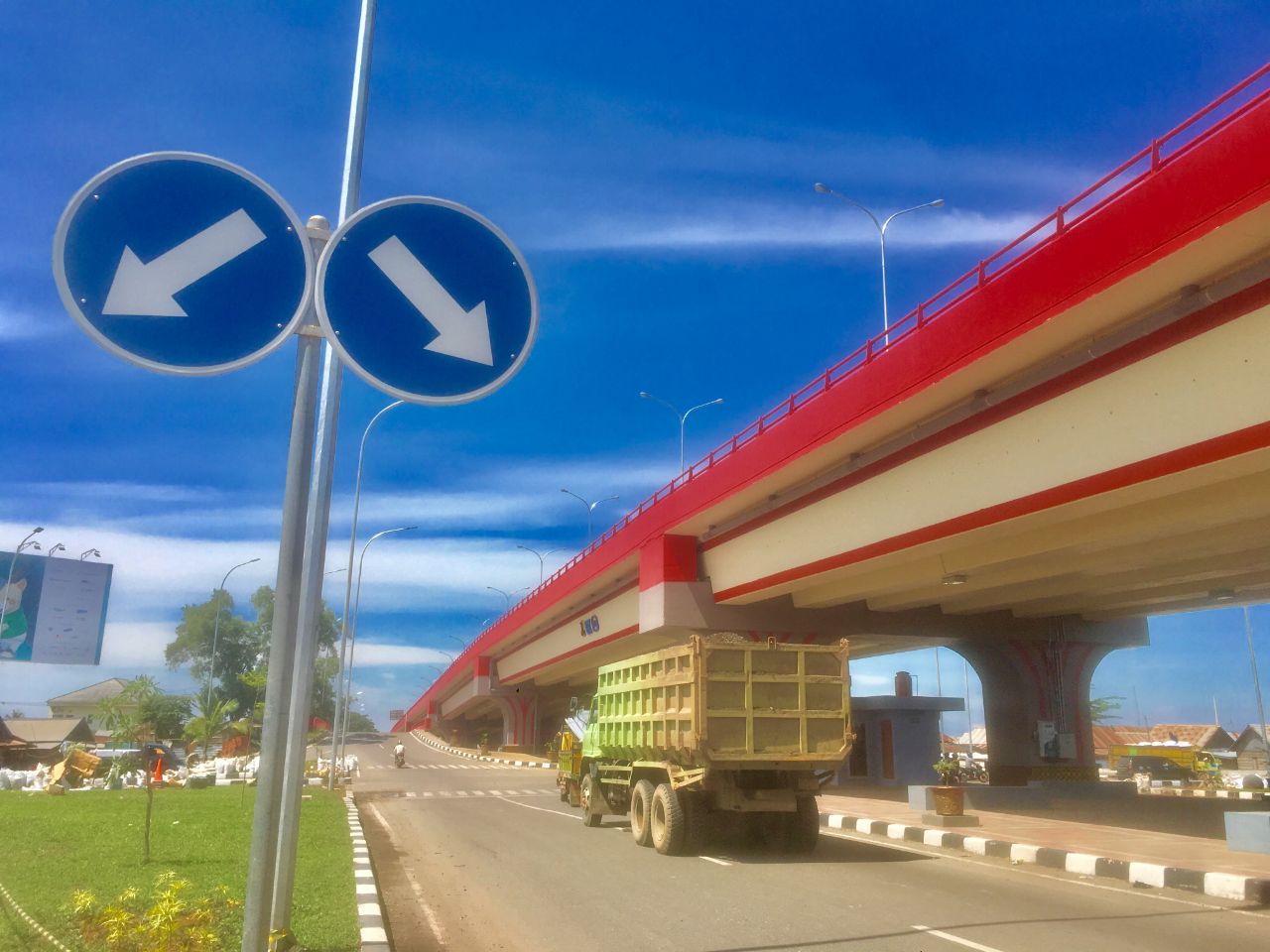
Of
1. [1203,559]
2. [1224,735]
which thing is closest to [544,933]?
[1203,559]

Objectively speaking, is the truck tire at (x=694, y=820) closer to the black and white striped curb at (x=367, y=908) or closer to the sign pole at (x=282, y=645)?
the black and white striped curb at (x=367, y=908)

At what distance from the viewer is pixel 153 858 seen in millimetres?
10398

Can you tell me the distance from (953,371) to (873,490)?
13.1ft

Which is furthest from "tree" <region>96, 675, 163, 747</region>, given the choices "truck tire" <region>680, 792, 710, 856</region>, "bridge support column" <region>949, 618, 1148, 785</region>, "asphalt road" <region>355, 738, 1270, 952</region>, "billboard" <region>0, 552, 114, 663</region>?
"billboard" <region>0, 552, 114, 663</region>

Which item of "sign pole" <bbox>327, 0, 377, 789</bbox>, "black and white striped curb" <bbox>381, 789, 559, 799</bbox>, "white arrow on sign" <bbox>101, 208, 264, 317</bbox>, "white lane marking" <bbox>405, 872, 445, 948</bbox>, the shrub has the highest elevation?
"sign pole" <bbox>327, 0, 377, 789</bbox>

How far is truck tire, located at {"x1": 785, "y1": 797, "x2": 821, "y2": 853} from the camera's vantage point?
12500 mm

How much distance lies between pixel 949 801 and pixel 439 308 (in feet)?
52.6

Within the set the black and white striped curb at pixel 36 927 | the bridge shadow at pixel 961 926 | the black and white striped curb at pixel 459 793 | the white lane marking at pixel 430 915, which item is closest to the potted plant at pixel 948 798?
the bridge shadow at pixel 961 926

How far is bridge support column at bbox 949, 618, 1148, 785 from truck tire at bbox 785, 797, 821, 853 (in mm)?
14943

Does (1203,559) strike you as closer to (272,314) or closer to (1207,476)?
(1207,476)

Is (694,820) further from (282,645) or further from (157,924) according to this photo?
(282,645)

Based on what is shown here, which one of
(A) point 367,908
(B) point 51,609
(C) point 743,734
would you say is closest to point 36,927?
(A) point 367,908

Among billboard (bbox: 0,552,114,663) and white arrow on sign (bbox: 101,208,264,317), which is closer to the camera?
white arrow on sign (bbox: 101,208,264,317)

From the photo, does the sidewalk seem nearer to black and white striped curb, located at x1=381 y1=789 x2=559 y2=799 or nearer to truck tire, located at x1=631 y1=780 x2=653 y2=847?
truck tire, located at x1=631 y1=780 x2=653 y2=847
